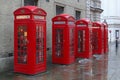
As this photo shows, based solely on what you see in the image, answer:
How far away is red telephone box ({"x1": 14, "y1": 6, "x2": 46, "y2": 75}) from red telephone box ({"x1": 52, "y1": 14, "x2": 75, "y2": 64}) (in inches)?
91.1

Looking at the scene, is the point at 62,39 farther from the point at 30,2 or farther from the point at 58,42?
the point at 30,2

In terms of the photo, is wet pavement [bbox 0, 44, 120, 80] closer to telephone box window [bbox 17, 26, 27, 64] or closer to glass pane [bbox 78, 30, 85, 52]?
telephone box window [bbox 17, 26, 27, 64]

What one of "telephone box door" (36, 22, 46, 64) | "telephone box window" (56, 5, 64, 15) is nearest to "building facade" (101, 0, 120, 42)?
"telephone box window" (56, 5, 64, 15)

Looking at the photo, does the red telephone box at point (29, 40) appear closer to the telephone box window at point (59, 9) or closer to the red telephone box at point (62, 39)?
the red telephone box at point (62, 39)

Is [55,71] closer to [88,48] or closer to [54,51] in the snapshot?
[54,51]

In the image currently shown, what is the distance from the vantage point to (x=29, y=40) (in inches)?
444

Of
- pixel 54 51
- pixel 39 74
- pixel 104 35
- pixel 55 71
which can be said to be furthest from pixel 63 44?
pixel 104 35

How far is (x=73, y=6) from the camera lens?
1961 centimetres

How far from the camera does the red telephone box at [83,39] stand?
16.7m

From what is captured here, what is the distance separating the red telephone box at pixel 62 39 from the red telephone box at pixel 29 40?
231 centimetres

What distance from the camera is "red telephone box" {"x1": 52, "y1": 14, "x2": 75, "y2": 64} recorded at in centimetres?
1416

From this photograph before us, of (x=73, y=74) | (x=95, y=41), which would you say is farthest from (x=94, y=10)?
(x=73, y=74)

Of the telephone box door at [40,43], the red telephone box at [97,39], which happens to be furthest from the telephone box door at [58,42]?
the red telephone box at [97,39]

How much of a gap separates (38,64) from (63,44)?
301 cm
